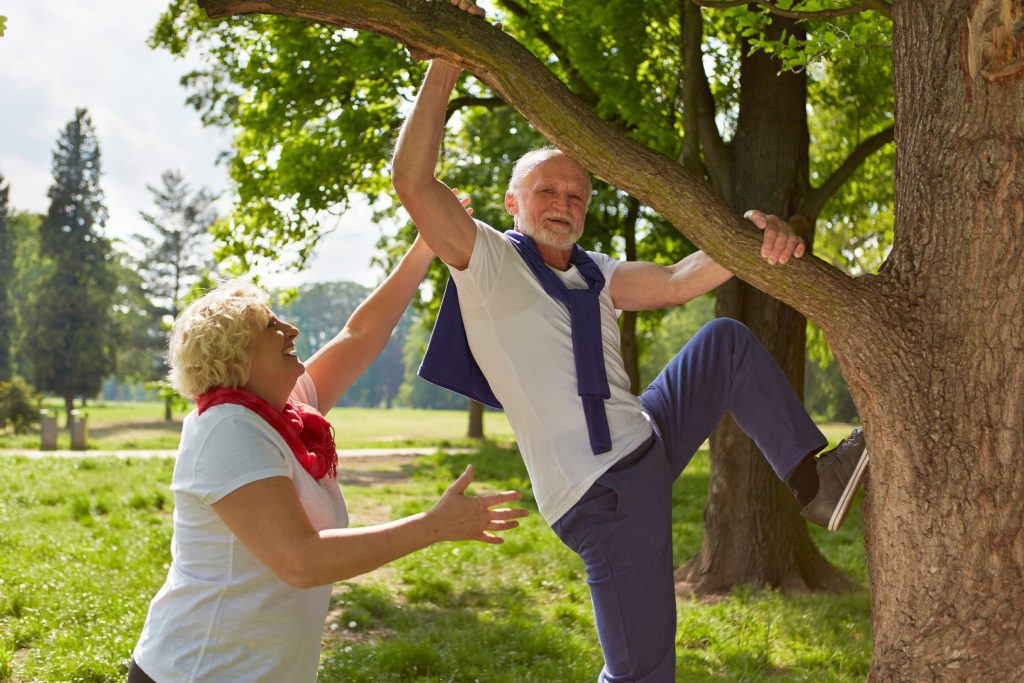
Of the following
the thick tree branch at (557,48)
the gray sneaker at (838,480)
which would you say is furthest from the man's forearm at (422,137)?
the thick tree branch at (557,48)

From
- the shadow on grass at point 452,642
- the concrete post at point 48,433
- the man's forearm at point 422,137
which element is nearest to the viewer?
the man's forearm at point 422,137

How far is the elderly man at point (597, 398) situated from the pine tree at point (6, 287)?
6020 cm

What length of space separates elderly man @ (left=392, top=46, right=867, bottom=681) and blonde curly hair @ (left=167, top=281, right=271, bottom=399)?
30.2 inches

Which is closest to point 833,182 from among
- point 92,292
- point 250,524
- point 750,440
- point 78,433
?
point 750,440

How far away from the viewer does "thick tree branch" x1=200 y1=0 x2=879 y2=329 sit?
130 inches

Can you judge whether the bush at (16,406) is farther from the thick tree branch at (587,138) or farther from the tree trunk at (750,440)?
the thick tree branch at (587,138)

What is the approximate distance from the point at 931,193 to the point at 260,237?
930 cm

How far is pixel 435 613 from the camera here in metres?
7.38

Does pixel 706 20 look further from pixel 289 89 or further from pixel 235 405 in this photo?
pixel 235 405

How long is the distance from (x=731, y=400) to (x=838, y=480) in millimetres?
471

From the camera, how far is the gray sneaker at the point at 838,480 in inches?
138

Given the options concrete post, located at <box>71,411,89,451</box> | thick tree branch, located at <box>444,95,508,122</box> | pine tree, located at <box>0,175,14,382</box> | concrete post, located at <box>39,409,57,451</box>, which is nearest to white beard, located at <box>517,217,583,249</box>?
thick tree branch, located at <box>444,95,508,122</box>

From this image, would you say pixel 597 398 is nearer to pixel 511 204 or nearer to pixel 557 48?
pixel 511 204

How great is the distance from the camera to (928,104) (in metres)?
3.44
